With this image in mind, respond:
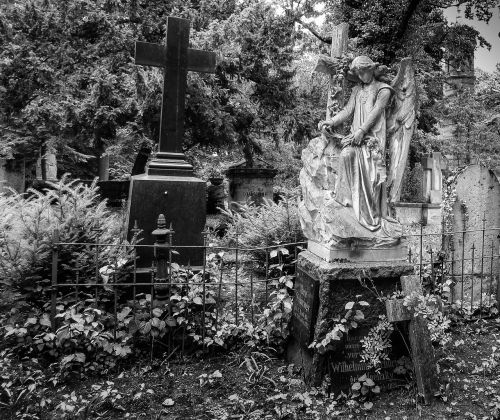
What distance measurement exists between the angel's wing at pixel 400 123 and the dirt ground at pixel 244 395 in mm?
1665

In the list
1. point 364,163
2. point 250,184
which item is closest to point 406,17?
point 250,184

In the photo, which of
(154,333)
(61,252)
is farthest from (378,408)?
(61,252)

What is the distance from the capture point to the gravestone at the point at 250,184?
9.98 meters

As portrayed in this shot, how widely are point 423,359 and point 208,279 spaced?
7.30 feet

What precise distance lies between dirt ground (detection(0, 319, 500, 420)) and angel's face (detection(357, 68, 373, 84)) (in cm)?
259

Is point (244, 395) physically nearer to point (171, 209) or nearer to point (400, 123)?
point (171, 209)

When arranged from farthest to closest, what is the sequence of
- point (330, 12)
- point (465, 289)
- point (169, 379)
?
point (330, 12), point (465, 289), point (169, 379)

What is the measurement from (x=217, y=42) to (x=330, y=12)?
7.43 metres

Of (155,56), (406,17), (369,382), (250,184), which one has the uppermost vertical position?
(406,17)

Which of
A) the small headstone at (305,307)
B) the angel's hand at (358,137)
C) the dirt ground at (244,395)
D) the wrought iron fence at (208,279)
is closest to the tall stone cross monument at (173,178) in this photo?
the wrought iron fence at (208,279)

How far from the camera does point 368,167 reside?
3.41 m

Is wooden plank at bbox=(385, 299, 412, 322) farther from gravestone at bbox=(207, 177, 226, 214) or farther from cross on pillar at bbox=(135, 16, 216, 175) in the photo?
gravestone at bbox=(207, 177, 226, 214)

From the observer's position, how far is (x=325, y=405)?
9.99 feet

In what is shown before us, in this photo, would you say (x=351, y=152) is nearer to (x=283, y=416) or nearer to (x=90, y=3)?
(x=283, y=416)
